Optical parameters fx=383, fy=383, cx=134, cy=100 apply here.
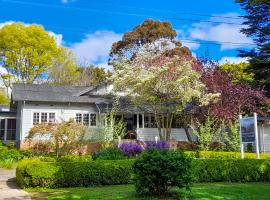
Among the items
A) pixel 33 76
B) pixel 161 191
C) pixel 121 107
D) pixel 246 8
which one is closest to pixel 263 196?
pixel 161 191

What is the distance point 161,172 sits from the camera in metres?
9.64

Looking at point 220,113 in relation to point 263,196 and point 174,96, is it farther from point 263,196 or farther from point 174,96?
point 263,196

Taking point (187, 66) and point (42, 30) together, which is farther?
point (42, 30)

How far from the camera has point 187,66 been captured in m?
25.8

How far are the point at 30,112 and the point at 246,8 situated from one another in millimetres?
19640

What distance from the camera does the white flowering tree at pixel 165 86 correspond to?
25.3 m

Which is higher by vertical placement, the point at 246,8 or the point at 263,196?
the point at 246,8

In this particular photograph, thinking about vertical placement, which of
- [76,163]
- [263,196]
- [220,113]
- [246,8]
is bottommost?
[263,196]

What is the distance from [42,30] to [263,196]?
38242mm

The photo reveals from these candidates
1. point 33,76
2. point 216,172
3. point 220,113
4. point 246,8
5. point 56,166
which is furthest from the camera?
point 33,76

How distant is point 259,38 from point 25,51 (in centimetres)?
2484

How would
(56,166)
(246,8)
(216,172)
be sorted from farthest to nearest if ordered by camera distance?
(246,8) < (216,172) < (56,166)

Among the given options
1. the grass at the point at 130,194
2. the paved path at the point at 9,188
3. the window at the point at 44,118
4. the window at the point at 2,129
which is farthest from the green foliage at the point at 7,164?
the window at the point at 2,129

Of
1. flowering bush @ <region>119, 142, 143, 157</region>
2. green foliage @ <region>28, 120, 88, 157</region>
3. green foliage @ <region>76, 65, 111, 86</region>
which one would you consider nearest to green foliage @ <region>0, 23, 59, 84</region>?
green foliage @ <region>76, 65, 111, 86</region>
